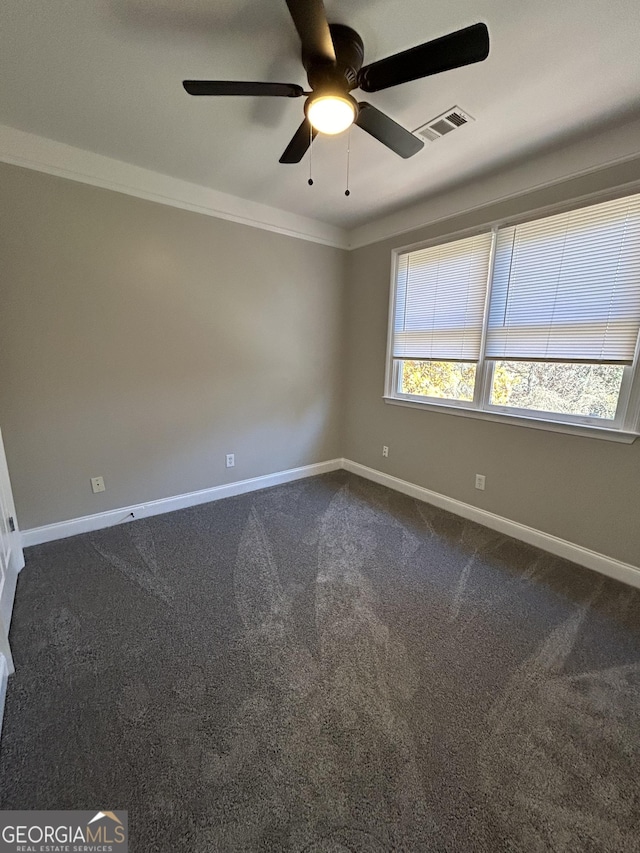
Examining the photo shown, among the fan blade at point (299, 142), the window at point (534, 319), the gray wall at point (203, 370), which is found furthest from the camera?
the gray wall at point (203, 370)

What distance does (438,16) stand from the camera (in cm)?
136

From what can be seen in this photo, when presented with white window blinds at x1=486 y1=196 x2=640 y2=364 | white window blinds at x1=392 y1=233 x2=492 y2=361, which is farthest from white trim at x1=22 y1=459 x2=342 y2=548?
white window blinds at x1=486 y1=196 x2=640 y2=364

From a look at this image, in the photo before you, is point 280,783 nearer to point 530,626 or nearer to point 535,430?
point 530,626

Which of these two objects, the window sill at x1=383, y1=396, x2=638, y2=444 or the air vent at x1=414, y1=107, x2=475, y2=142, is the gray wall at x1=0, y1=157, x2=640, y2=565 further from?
the air vent at x1=414, y1=107, x2=475, y2=142

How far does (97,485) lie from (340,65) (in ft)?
9.51

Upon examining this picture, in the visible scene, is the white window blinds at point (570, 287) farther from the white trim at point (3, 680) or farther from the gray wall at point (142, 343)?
the white trim at point (3, 680)

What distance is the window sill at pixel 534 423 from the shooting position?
2.12 meters

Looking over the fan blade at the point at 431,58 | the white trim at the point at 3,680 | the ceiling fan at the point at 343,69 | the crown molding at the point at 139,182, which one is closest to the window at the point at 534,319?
the crown molding at the point at 139,182

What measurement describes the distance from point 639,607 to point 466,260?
2606mm

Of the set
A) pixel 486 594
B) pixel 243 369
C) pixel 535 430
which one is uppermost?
pixel 243 369

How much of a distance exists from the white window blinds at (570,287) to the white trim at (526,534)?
126 centimetres

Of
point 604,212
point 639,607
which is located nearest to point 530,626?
point 639,607

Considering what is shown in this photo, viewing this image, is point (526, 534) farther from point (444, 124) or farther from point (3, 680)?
point (3, 680)

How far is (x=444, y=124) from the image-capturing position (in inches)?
76.7
